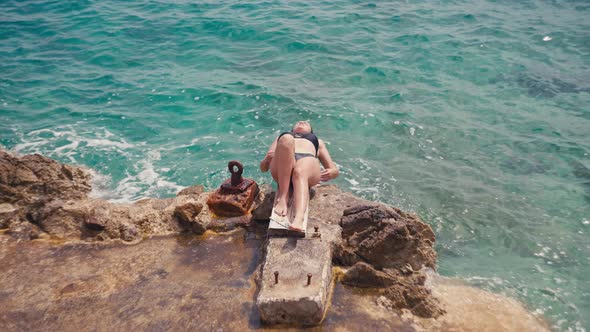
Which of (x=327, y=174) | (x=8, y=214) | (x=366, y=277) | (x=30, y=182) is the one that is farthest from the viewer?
(x=30, y=182)

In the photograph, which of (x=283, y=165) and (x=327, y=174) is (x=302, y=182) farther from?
(x=327, y=174)

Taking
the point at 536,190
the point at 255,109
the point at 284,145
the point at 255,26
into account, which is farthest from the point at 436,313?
the point at 255,26

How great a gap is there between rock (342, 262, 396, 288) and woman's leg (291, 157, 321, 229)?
31.2 inches

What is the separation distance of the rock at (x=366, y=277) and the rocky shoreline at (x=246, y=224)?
1cm

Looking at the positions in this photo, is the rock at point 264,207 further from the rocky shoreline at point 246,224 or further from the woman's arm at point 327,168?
the woman's arm at point 327,168

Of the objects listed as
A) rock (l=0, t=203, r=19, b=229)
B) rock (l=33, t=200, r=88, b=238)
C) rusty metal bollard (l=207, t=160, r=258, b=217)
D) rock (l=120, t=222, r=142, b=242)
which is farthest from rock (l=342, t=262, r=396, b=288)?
rock (l=0, t=203, r=19, b=229)

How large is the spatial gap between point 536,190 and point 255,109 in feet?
22.2

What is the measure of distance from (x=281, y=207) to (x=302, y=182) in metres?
0.45

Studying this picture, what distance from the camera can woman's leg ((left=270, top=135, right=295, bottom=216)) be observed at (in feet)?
17.6

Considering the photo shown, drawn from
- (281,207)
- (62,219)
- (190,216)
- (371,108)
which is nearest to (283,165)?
(281,207)

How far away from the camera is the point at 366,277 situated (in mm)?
4805

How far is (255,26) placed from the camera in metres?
17.3

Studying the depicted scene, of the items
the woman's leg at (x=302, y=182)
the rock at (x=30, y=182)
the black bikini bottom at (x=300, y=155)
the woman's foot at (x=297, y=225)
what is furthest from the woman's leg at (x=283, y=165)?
the rock at (x=30, y=182)

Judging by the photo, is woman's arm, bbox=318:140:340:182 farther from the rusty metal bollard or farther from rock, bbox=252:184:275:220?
the rusty metal bollard
